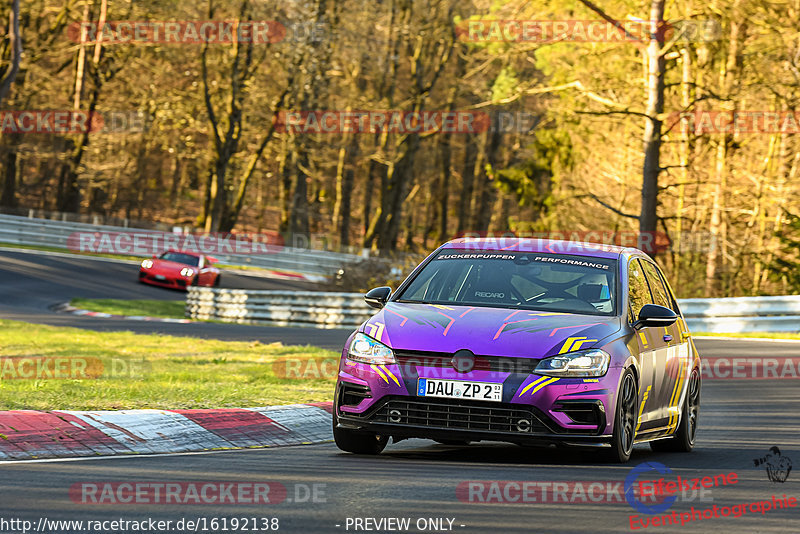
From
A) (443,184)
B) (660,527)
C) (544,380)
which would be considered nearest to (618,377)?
(544,380)

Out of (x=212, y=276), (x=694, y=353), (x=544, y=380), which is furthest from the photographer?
(x=212, y=276)

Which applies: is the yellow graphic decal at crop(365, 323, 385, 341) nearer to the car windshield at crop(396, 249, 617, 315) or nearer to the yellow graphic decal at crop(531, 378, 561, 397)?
the car windshield at crop(396, 249, 617, 315)

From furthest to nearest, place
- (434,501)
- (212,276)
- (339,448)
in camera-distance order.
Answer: (212,276)
(339,448)
(434,501)

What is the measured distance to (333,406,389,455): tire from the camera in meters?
8.36

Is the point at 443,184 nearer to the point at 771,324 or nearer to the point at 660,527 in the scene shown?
the point at 771,324

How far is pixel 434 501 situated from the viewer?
641 centimetres

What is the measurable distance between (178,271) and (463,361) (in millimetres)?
31420

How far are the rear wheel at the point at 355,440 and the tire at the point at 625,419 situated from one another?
164cm

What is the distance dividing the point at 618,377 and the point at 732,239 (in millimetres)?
27791

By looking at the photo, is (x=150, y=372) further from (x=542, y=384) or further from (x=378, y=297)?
(x=542, y=384)

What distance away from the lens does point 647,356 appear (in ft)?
29.1
